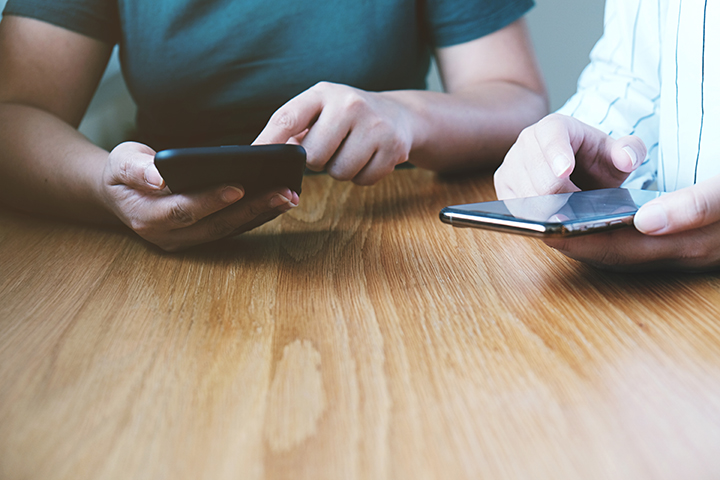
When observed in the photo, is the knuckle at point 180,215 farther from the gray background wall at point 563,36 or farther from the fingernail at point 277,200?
the gray background wall at point 563,36

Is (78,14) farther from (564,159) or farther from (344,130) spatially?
(564,159)

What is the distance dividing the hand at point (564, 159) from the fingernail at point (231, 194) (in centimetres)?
28

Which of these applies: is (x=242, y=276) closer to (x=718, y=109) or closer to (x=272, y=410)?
(x=272, y=410)

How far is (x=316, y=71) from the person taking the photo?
0.83m

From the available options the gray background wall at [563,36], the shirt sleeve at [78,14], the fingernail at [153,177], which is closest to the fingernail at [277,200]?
the fingernail at [153,177]

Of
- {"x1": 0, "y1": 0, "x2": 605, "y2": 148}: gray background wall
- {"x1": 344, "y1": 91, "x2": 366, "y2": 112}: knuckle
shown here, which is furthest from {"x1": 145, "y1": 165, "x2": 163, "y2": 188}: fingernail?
{"x1": 0, "y1": 0, "x2": 605, "y2": 148}: gray background wall

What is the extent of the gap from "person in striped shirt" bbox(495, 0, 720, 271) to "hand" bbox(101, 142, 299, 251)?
0.83 ft

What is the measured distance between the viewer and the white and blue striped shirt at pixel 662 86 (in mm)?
499

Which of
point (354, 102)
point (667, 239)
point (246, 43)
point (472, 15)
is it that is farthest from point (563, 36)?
point (667, 239)

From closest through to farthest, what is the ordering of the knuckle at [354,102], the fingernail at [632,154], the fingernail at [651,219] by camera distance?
1. the fingernail at [651,219]
2. the fingernail at [632,154]
3. the knuckle at [354,102]

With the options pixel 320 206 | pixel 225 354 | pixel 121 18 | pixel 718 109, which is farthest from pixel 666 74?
pixel 121 18

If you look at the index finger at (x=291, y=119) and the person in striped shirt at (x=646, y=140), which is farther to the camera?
the index finger at (x=291, y=119)

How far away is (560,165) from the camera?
0.44m

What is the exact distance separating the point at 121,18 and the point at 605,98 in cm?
75
